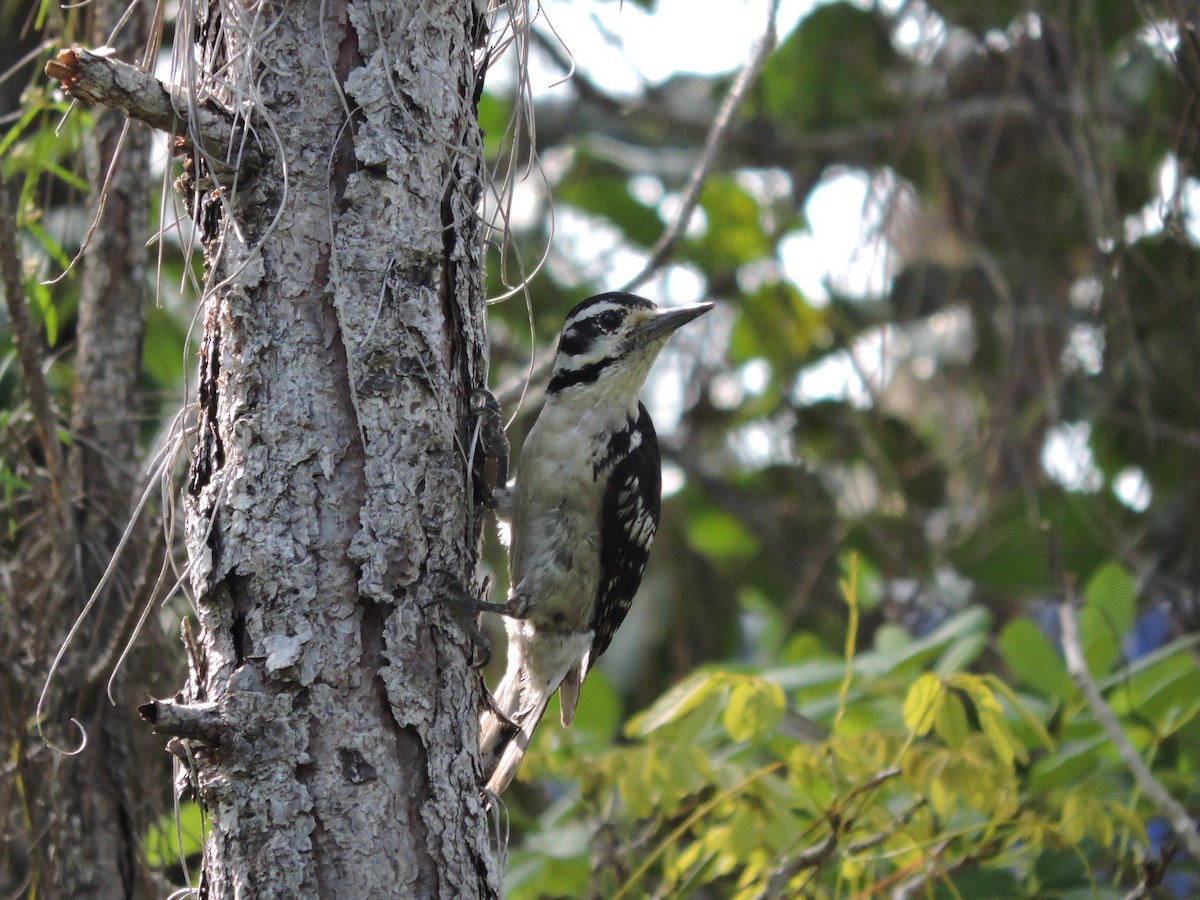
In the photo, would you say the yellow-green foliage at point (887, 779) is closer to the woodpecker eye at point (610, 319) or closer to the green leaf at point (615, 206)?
the woodpecker eye at point (610, 319)

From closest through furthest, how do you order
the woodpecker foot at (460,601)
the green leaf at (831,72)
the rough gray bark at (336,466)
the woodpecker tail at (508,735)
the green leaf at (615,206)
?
1. the rough gray bark at (336,466)
2. the woodpecker foot at (460,601)
3. the woodpecker tail at (508,735)
4. the green leaf at (831,72)
5. the green leaf at (615,206)

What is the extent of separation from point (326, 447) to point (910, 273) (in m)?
4.04

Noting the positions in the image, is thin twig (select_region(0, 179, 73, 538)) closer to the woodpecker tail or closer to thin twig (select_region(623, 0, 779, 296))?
the woodpecker tail

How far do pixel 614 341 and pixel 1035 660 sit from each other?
4.46ft

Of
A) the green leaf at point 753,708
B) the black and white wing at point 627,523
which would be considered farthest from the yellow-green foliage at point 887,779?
the black and white wing at point 627,523

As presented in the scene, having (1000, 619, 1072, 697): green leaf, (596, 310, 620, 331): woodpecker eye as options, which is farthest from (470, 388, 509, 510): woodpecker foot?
(1000, 619, 1072, 697): green leaf

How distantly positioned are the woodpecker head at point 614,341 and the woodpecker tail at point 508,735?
78 cm

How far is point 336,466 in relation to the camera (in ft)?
6.58

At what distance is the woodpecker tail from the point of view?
298cm

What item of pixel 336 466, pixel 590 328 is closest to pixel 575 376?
pixel 590 328

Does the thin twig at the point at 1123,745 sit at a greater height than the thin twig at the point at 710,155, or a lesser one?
lesser

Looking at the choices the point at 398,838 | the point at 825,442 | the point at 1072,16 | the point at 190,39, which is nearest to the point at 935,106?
the point at 1072,16

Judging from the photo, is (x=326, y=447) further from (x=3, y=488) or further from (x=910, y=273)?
(x=910, y=273)

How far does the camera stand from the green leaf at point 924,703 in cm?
263
